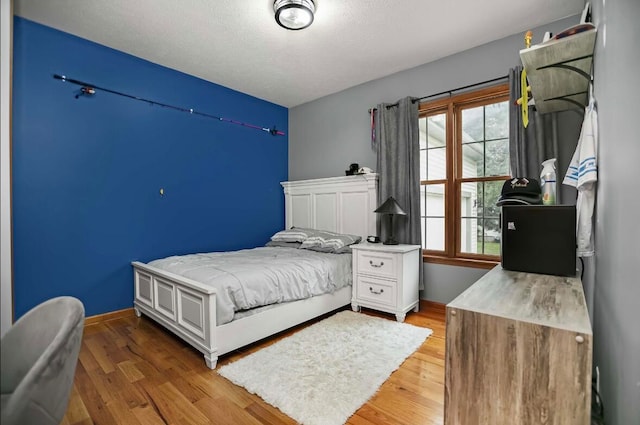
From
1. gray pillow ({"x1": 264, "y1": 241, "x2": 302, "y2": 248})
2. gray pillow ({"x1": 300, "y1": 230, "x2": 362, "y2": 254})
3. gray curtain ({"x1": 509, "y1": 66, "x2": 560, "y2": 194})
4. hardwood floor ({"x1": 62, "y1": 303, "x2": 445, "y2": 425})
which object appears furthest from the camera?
gray pillow ({"x1": 264, "y1": 241, "x2": 302, "y2": 248})

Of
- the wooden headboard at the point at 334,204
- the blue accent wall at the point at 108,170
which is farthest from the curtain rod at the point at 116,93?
the wooden headboard at the point at 334,204

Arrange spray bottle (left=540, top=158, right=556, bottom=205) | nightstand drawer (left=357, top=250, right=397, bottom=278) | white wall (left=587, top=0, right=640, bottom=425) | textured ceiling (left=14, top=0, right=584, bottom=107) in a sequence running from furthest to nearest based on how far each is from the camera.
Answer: nightstand drawer (left=357, top=250, right=397, bottom=278) → textured ceiling (left=14, top=0, right=584, bottom=107) → spray bottle (left=540, top=158, right=556, bottom=205) → white wall (left=587, top=0, right=640, bottom=425)

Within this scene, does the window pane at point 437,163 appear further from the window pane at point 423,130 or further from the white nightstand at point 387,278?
the white nightstand at point 387,278

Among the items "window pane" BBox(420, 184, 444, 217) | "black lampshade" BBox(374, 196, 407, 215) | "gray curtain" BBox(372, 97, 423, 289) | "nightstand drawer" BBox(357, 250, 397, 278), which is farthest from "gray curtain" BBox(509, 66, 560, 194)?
"nightstand drawer" BBox(357, 250, 397, 278)

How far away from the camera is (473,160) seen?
312cm

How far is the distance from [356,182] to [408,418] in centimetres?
265

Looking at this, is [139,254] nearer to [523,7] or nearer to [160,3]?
[160,3]

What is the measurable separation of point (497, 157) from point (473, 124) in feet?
1.39

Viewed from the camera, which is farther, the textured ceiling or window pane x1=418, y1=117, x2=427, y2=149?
window pane x1=418, y1=117, x2=427, y2=149

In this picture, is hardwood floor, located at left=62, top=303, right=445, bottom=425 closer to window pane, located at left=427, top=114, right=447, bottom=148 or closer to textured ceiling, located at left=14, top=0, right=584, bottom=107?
window pane, located at left=427, top=114, right=447, bottom=148

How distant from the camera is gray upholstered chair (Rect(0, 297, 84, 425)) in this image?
68cm

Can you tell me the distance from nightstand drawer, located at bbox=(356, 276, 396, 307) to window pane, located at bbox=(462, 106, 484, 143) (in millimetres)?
1690

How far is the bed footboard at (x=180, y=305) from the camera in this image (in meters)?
2.08

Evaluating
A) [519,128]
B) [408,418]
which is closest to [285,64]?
A: [519,128]
